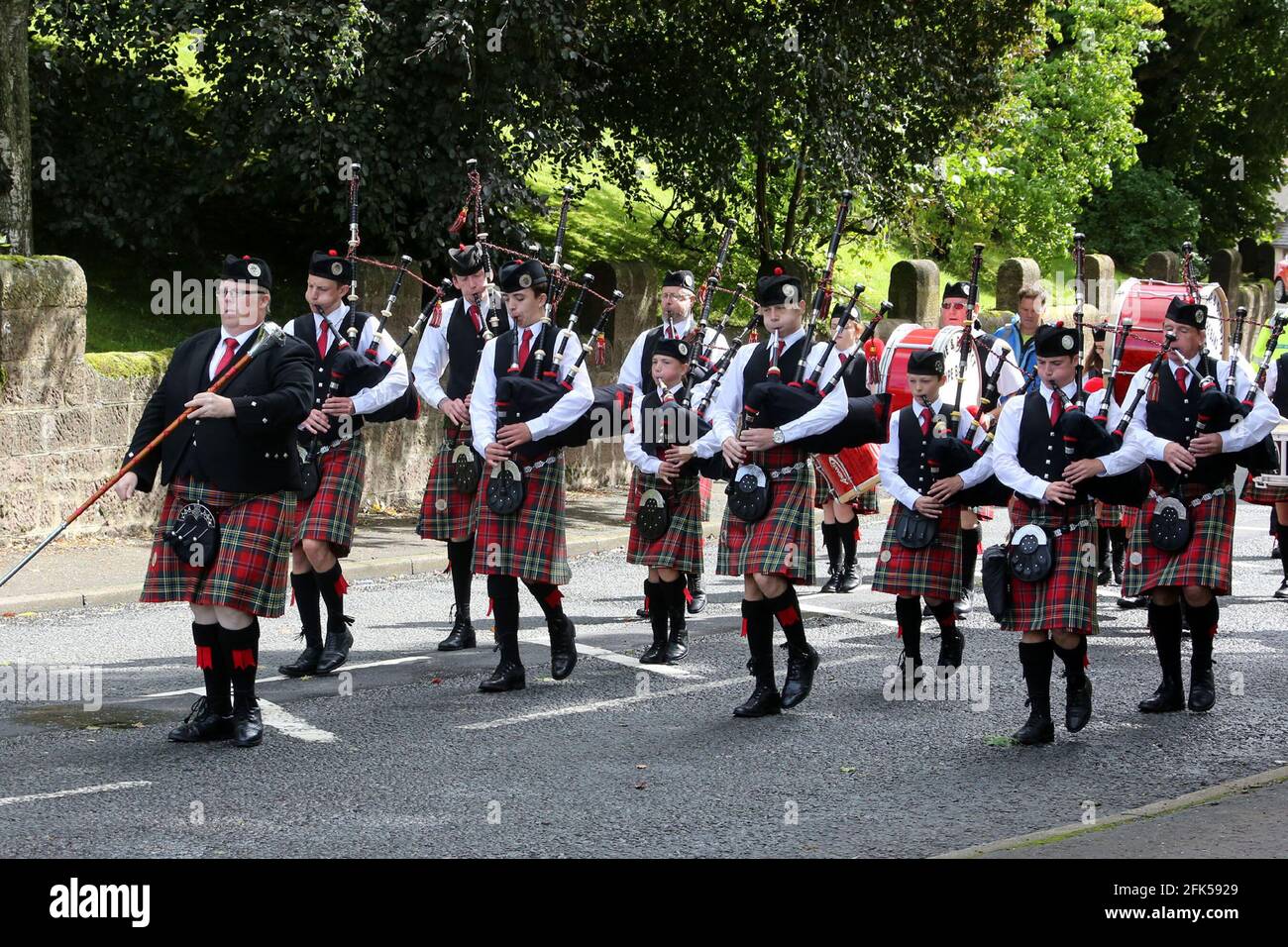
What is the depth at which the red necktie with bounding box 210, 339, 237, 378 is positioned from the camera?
6703 mm

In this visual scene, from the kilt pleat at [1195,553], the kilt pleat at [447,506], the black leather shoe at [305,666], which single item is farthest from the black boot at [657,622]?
the kilt pleat at [1195,553]

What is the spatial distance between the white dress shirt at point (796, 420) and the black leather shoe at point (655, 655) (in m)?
1.33

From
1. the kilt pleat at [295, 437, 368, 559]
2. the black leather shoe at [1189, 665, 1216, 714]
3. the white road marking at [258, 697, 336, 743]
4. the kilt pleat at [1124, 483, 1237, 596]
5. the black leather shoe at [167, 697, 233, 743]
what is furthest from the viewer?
the kilt pleat at [295, 437, 368, 559]

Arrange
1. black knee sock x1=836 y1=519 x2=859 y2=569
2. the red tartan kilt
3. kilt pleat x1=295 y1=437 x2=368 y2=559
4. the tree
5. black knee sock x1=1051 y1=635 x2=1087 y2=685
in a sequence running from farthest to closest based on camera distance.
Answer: the tree → black knee sock x1=836 y1=519 x2=859 y2=569 → the red tartan kilt → kilt pleat x1=295 y1=437 x2=368 y2=559 → black knee sock x1=1051 y1=635 x2=1087 y2=685

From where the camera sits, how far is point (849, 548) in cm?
1073

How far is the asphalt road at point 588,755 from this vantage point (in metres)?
5.49

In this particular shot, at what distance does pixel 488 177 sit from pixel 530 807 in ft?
30.1

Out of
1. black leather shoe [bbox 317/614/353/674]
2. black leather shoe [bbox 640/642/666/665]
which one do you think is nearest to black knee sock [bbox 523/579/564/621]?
black leather shoe [bbox 640/642/666/665]

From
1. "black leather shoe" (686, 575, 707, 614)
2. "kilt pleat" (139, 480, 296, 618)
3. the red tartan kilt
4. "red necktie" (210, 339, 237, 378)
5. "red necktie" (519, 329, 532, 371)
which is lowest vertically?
"black leather shoe" (686, 575, 707, 614)

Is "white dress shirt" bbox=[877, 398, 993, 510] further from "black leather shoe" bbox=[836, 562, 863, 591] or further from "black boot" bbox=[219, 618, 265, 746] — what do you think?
"black boot" bbox=[219, 618, 265, 746]

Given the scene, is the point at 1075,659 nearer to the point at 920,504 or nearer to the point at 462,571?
the point at 920,504

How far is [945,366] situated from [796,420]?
1.44 meters

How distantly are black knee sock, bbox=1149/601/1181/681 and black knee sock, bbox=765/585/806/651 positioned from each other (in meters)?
1.62

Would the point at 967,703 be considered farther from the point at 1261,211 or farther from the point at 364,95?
the point at 1261,211
